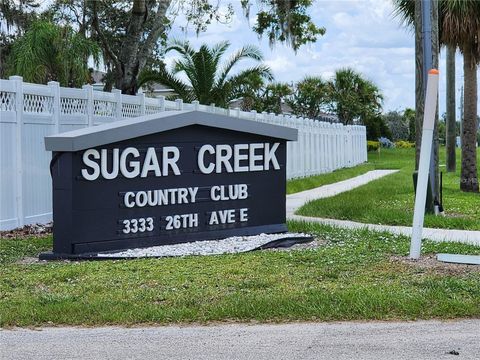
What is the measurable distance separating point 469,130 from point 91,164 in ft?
47.9

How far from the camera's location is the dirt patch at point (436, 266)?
8383 millimetres

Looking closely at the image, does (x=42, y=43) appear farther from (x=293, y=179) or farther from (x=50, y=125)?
(x=50, y=125)

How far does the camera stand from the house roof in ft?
31.2

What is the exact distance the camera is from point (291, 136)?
38.9 ft

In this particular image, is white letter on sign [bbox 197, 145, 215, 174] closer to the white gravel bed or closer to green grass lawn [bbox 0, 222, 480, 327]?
the white gravel bed

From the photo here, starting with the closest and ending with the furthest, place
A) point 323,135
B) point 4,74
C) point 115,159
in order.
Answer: point 115,159
point 4,74
point 323,135

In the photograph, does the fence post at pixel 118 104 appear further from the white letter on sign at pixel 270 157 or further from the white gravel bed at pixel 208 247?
the white gravel bed at pixel 208 247

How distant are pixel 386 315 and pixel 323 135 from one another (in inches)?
1138

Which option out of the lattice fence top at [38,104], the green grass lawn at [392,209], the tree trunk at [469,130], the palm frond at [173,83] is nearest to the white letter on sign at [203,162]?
the lattice fence top at [38,104]

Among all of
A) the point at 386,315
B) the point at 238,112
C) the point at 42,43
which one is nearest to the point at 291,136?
the point at 386,315

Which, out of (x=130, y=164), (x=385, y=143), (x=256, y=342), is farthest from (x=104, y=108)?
(x=385, y=143)

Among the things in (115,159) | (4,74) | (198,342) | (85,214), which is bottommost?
(198,342)

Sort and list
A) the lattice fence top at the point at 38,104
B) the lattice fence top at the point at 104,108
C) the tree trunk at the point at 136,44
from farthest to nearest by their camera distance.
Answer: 1. the tree trunk at the point at 136,44
2. the lattice fence top at the point at 104,108
3. the lattice fence top at the point at 38,104

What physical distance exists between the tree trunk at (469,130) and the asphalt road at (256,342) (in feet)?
50.5
